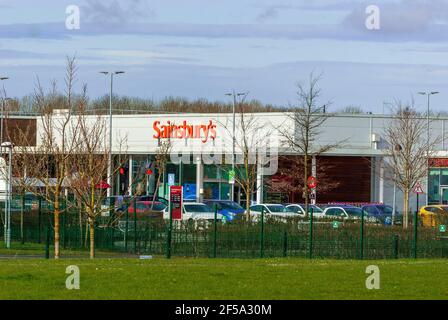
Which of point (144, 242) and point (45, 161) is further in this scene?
point (45, 161)

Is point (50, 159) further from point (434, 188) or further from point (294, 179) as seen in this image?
point (434, 188)

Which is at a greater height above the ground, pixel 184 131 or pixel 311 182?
pixel 184 131

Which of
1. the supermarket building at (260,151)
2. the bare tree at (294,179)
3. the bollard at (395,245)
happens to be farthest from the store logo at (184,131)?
the bollard at (395,245)

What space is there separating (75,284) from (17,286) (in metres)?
1.08

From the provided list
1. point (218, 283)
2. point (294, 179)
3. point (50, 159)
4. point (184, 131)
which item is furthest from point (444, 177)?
point (218, 283)

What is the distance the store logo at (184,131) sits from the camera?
78188mm

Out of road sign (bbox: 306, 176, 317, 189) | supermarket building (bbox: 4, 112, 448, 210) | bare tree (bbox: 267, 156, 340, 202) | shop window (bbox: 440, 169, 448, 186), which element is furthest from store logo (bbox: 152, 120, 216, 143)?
road sign (bbox: 306, 176, 317, 189)

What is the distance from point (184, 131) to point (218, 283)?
193ft

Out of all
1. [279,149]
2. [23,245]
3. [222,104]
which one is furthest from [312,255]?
[222,104]

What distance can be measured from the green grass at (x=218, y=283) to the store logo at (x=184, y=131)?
52.6 m

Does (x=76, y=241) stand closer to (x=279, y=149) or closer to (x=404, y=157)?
(x=404, y=157)

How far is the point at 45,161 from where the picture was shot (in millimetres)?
44344

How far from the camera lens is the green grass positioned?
19.0 m

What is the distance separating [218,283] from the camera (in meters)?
21.0
